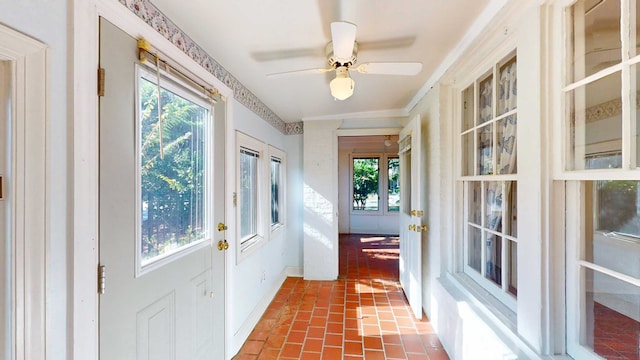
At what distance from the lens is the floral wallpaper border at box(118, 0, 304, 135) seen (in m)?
1.26

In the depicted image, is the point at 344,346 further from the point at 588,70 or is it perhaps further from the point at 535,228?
the point at 588,70

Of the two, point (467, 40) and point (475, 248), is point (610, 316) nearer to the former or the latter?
point (475, 248)

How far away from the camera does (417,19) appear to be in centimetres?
153

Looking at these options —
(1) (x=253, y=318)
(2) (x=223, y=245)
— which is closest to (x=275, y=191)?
(1) (x=253, y=318)

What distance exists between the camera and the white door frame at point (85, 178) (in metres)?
0.93

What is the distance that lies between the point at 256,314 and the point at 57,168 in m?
2.29

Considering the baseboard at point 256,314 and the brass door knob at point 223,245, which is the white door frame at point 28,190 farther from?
the baseboard at point 256,314

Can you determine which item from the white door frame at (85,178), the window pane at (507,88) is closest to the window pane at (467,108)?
the window pane at (507,88)

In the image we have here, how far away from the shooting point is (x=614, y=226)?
990 mm

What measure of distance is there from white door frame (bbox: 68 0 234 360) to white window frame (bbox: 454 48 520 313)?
1.87m

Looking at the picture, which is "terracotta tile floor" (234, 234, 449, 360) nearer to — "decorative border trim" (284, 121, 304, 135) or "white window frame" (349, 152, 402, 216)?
"decorative border trim" (284, 121, 304, 135)

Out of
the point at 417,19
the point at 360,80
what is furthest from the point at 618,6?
the point at 360,80

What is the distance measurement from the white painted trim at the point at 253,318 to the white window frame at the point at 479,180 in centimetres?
192

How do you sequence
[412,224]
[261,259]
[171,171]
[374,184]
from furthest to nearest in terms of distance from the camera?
1. [374,184]
2. [261,259]
3. [412,224]
4. [171,171]
